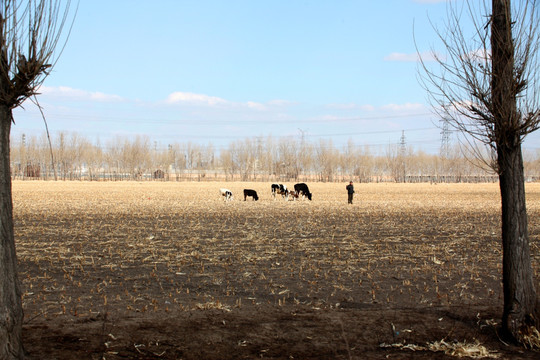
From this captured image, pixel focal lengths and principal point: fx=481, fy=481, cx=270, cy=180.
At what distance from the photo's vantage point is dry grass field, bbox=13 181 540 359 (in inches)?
216

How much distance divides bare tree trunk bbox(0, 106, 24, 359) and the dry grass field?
1.19 feet

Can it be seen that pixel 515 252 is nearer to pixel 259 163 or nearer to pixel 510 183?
pixel 510 183

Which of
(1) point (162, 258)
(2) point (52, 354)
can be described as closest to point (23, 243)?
(1) point (162, 258)

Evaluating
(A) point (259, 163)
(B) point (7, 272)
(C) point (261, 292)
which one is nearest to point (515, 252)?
(C) point (261, 292)

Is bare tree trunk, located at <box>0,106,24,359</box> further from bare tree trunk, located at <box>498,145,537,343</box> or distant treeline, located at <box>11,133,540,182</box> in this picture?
distant treeline, located at <box>11,133,540,182</box>

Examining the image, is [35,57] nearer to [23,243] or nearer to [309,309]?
[309,309]

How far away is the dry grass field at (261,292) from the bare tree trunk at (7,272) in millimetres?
364

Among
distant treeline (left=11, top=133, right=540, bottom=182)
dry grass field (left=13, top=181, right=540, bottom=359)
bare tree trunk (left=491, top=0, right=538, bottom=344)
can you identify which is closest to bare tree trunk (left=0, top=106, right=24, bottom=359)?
dry grass field (left=13, top=181, right=540, bottom=359)

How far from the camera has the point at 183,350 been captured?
17.3ft

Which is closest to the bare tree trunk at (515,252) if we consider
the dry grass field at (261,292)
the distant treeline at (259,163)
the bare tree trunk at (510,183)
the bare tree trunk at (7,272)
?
the bare tree trunk at (510,183)

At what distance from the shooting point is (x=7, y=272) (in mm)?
4746

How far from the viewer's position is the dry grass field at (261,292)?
5488 millimetres

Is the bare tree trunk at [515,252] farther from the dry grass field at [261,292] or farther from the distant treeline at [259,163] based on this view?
the distant treeline at [259,163]

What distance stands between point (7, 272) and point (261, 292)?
4.27 m
